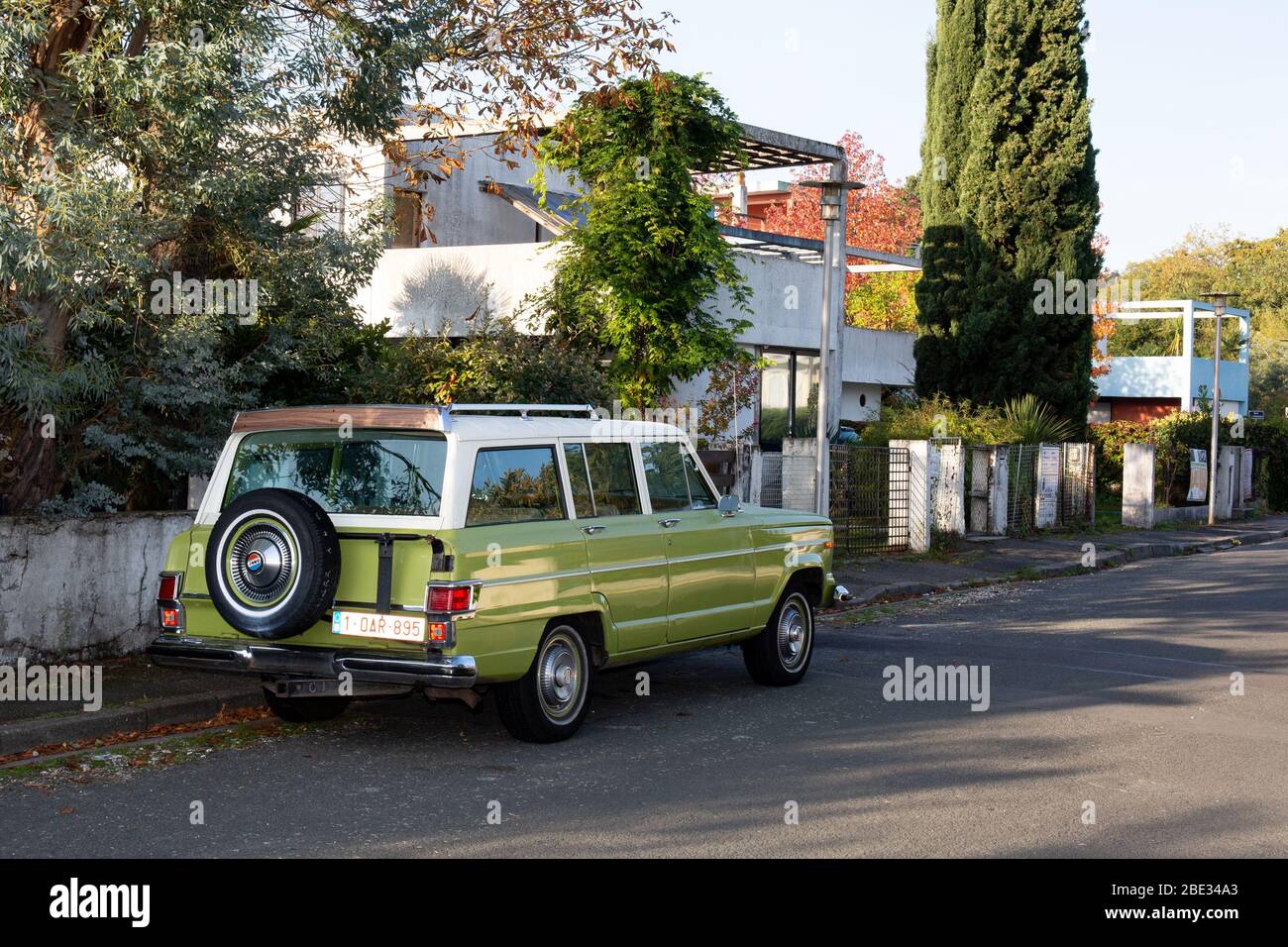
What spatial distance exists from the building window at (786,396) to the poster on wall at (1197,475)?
33.1 feet

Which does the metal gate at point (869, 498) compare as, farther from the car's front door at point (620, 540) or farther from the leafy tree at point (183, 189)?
the car's front door at point (620, 540)

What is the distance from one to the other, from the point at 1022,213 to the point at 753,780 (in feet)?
78.1

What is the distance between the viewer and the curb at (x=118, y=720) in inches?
322

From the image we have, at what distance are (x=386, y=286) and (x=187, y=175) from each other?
1301 centimetres

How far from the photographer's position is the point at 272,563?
7.88 meters

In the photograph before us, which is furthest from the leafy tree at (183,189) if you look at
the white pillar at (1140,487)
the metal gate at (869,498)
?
the white pillar at (1140,487)

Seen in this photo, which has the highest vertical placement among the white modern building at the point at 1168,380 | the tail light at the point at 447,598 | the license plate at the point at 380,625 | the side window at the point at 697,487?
the white modern building at the point at 1168,380

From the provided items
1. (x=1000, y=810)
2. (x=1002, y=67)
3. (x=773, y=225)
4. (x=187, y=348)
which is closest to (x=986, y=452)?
(x=1002, y=67)

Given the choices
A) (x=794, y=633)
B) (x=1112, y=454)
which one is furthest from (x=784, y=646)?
(x=1112, y=454)

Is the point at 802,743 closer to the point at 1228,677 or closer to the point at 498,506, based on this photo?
the point at 498,506

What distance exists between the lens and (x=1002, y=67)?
2928cm

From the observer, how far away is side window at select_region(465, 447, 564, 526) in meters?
8.15

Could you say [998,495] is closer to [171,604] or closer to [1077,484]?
[1077,484]

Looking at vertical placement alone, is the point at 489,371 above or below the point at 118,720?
above
